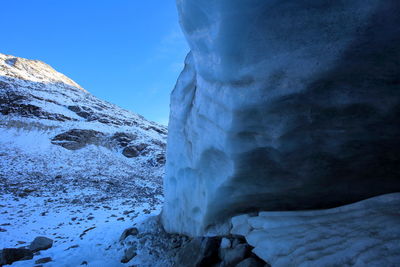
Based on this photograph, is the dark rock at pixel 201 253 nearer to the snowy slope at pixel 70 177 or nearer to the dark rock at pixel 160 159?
the snowy slope at pixel 70 177

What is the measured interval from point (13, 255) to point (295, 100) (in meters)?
6.25

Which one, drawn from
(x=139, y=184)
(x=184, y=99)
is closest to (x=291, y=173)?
(x=184, y=99)

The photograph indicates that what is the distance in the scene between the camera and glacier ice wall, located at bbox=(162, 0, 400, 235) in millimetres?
2074

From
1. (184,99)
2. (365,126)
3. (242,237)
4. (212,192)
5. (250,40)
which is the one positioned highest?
(184,99)

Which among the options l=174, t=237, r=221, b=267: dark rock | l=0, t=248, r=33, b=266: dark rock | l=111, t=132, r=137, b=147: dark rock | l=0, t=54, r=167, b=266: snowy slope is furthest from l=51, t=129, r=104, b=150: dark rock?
l=174, t=237, r=221, b=267: dark rock

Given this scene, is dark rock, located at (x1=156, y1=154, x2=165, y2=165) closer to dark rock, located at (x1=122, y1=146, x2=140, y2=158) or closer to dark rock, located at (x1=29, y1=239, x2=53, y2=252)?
dark rock, located at (x1=122, y1=146, x2=140, y2=158)

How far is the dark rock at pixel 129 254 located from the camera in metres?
4.27

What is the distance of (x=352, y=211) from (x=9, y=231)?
9062 millimetres

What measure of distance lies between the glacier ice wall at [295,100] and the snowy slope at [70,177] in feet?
12.0

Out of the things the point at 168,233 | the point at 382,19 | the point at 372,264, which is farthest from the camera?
the point at 168,233

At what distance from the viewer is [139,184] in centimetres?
1532

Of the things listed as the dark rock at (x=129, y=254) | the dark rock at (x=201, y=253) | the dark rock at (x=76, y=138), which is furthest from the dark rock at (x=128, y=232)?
the dark rock at (x=76, y=138)

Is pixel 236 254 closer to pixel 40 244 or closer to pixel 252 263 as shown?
pixel 252 263

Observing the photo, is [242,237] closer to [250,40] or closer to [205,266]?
[205,266]
